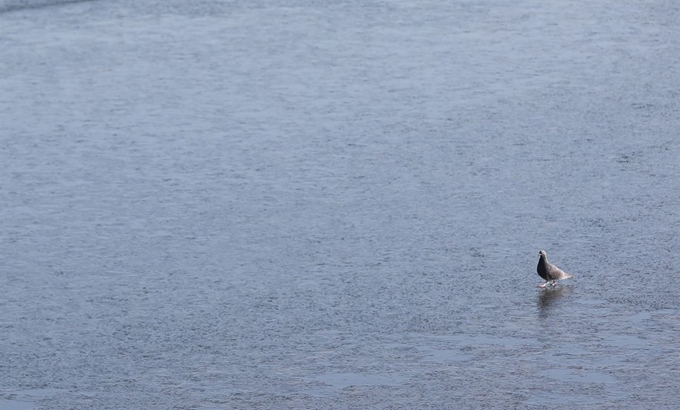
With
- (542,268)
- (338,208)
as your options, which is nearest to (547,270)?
(542,268)

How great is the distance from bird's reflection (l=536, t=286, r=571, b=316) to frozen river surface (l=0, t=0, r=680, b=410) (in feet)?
0.07

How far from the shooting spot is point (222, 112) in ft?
43.5

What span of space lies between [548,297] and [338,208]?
2323 millimetres

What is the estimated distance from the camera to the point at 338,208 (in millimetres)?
10734

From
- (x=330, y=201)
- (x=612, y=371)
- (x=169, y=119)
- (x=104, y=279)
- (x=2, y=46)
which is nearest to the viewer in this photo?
(x=612, y=371)

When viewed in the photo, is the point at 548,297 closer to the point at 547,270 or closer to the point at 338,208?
the point at 547,270

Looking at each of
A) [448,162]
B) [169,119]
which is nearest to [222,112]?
[169,119]

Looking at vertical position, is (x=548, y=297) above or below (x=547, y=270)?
below

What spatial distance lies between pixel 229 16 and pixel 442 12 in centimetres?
288

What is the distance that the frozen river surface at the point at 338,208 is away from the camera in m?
8.10

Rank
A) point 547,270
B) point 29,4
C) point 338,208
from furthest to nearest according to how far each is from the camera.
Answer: point 29,4, point 338,208, point 547,270

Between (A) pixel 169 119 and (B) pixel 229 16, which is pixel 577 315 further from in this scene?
(B) pixel 229 16

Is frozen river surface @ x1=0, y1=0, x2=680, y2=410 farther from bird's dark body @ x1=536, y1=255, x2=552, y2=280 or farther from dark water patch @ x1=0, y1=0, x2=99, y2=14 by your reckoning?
dark water patch @ x1=0, y1=0, x2=99, y2=14

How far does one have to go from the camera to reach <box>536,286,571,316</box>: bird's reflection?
29.3 feet
